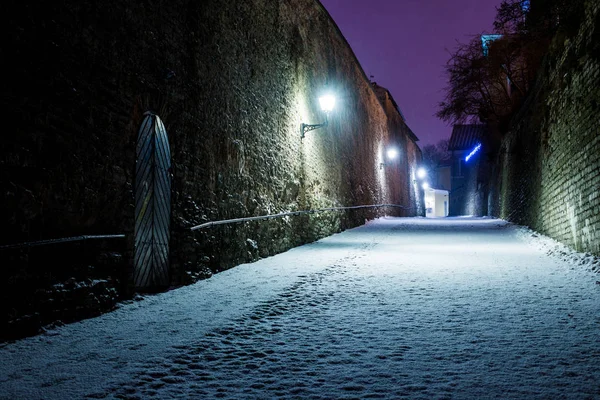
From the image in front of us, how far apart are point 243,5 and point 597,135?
5.92 m

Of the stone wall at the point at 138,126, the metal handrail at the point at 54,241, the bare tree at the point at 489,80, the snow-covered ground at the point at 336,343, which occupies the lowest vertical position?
the snow-covered ground at the point at 336,343

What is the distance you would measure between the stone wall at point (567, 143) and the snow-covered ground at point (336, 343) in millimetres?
1709

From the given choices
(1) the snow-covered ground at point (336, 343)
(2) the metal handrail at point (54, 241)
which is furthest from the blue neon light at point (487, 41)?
(2) the metal handrail at point (54, 241)

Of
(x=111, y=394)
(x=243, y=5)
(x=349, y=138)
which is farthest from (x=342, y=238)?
(x=111, y=394)

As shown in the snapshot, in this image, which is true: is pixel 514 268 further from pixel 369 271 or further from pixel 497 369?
pixel 497 369

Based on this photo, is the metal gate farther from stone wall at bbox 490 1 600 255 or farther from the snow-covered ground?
stone wall at bbox 490 1 600 255

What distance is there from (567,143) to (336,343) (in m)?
7.36

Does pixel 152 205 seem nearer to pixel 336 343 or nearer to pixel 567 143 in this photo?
pixel 336 343

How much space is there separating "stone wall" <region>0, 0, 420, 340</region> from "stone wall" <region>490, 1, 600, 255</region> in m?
5.26

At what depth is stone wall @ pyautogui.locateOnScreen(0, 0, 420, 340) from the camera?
348cm

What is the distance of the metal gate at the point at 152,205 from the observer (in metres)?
5.17

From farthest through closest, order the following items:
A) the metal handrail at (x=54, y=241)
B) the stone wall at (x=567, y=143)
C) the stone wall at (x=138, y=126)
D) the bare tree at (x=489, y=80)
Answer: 1. the bare tree at (x=489, y=80)
2. the stone wall at (x=567, y=143)
3. the stone wall at (x=138, y=126)
4. the metal handrail at (x=54, y=241)

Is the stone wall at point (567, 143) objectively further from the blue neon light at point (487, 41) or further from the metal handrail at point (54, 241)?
the blue neon light at point (487, 41)

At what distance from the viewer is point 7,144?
329cm
